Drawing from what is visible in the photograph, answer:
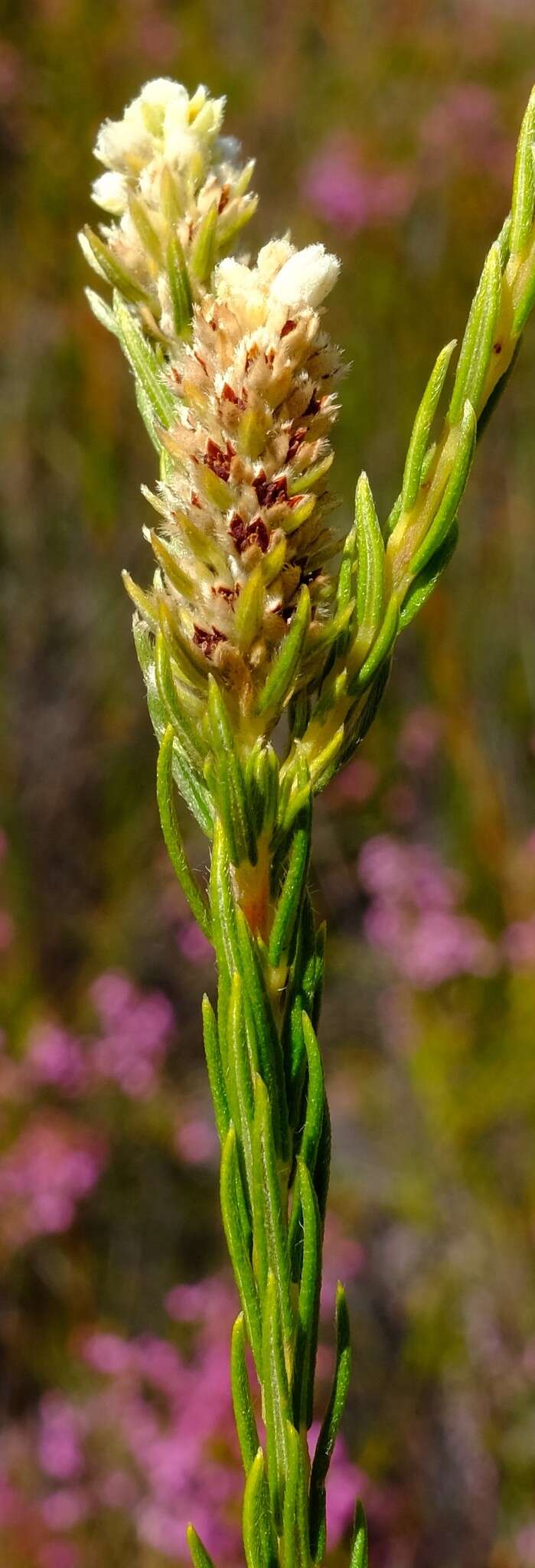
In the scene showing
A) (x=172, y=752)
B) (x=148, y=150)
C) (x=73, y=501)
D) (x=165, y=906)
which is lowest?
(x=172, y=752)

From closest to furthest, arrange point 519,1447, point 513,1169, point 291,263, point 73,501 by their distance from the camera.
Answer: point 291,263 < point 519,1447 < point 513,1169 < point 73,501

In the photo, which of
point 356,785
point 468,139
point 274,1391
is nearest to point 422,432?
point 274,1391

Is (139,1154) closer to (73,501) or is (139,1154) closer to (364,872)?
(364,872)

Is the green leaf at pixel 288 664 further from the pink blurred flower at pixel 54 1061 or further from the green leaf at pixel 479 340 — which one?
the pink blurred flower at pixel 54 1061

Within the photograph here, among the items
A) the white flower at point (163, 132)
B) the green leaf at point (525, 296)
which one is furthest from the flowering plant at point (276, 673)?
the white flower at point (163, 132)

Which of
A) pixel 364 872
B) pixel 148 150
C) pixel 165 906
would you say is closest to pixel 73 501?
pixel 165 906

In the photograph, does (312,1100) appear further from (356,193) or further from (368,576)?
(356,193)
